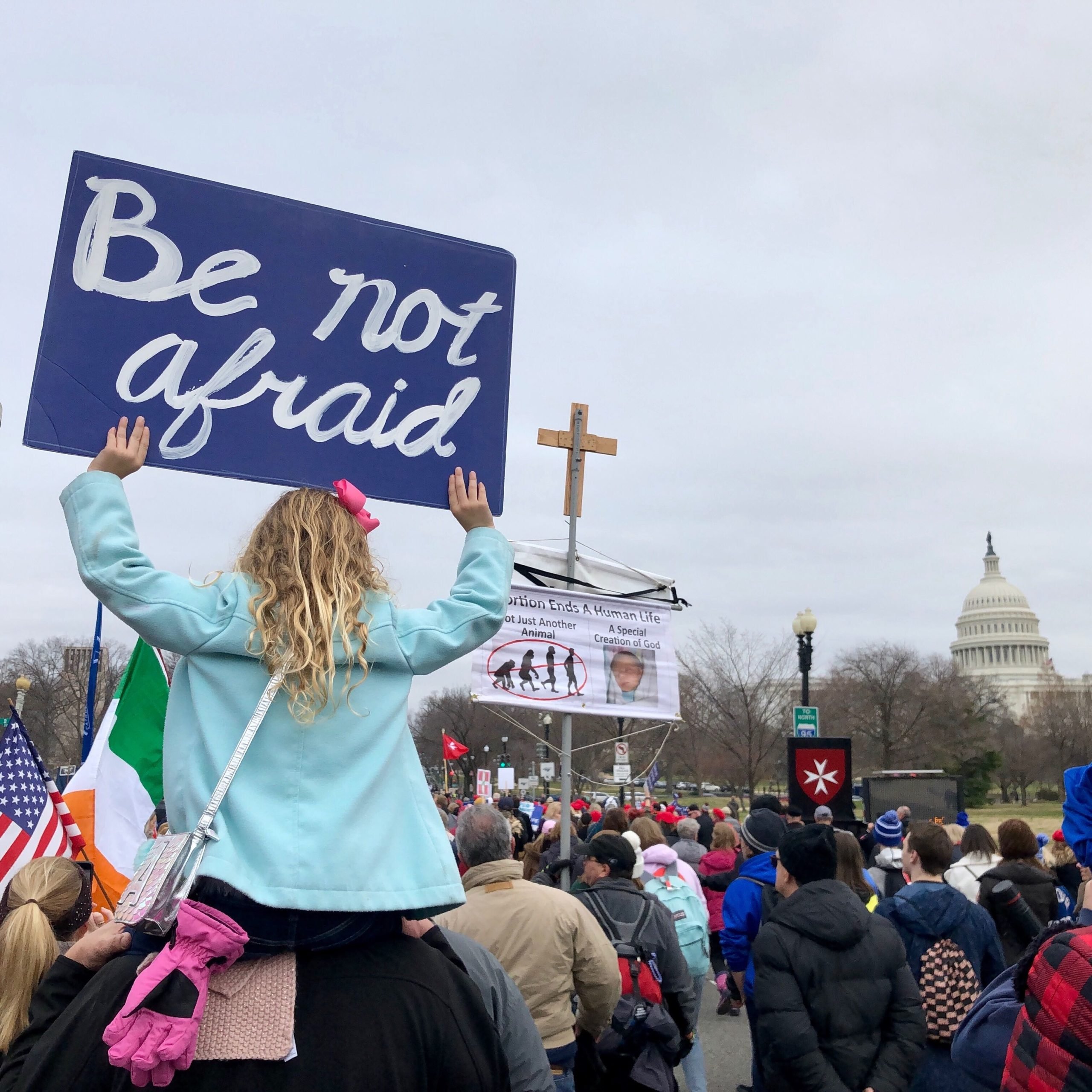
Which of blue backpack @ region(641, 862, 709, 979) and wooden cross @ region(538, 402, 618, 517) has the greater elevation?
wooden cross @ region(538, 402, 618, 517)

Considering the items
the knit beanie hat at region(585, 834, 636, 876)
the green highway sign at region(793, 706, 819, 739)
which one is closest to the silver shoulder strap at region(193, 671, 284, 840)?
the knit beanie hat at region(585, 834, 636, 876)

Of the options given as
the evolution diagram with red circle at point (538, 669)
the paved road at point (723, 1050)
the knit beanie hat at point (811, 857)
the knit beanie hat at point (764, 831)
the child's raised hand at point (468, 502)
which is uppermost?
the child's raised hand at point (468, 502)

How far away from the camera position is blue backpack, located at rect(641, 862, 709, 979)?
7.27 m

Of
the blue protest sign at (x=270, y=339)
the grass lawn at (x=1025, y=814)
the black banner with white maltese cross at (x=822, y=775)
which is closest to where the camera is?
the blue protest sign at (x=270, y=339)

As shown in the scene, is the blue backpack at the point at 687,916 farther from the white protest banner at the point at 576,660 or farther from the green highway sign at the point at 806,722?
the green highway sign at the point at 806,722

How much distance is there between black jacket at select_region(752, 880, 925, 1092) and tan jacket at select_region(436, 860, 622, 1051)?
0.77m

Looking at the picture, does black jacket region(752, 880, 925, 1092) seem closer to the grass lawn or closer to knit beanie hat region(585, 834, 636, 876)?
knit beanie hat region(585, 834, 636, 876)

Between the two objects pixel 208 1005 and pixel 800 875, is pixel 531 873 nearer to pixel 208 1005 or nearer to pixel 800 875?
pixel 800 875

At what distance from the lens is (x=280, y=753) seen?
179cm

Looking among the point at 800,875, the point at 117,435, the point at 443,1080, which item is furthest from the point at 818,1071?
the point at 117,435

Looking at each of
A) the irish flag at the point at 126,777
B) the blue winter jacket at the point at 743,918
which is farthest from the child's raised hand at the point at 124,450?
the blue winter jacket at the point at 743,918

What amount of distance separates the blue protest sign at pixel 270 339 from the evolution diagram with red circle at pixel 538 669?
3.95 meters

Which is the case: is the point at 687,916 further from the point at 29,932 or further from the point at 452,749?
the point at 452,749

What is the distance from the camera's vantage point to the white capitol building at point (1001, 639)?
139 meters
